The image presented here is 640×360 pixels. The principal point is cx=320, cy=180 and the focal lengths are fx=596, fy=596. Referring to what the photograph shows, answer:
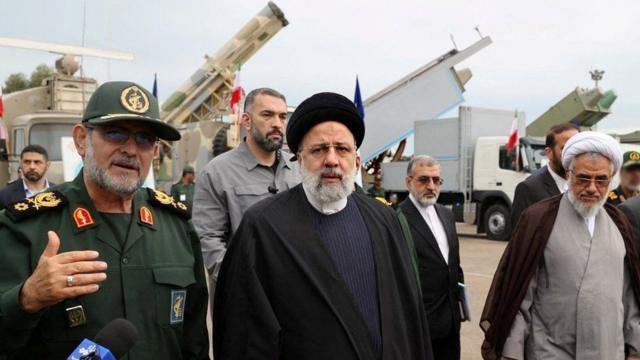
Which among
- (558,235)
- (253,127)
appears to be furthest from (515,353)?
(253,127)

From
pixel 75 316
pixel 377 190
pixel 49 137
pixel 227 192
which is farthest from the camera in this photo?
pixel 377 190

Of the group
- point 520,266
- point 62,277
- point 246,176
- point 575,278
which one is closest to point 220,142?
point 246,176

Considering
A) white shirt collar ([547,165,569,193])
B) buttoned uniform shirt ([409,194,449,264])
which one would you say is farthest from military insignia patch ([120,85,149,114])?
white shirt collar ([547,165,569,193])

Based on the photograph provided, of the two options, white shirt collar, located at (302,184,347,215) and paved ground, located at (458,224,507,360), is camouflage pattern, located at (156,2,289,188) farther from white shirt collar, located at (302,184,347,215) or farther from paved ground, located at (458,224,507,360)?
white shirt collar, located at (302,184,347,215)

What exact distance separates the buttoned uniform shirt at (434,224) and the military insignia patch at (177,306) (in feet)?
7.12

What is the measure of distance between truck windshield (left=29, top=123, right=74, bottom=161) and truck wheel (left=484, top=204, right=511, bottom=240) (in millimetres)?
9176

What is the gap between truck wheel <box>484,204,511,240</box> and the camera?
43.9ft

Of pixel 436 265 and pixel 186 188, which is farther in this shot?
pixel 186 188

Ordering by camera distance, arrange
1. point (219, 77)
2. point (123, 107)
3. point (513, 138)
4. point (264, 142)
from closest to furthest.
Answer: point (123, 107), point (264, 142), point (513, 138), point (219, 77)

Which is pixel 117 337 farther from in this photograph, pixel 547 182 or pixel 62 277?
pixel 547 182

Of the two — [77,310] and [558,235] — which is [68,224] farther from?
[558,235]

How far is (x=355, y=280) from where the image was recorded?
2074 millimetres

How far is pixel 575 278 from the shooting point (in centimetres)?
274

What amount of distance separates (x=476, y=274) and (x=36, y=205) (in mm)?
8168
